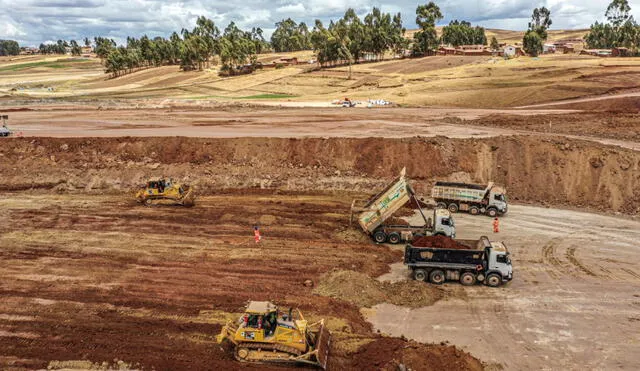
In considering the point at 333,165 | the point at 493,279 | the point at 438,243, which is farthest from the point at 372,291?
the point at 333,165

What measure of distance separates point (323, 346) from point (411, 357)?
2.94 metres

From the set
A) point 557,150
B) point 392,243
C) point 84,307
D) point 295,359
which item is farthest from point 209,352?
point 557,150

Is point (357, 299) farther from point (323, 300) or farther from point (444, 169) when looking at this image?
point (444, 169)

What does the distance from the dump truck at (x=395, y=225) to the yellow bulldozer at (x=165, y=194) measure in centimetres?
1139

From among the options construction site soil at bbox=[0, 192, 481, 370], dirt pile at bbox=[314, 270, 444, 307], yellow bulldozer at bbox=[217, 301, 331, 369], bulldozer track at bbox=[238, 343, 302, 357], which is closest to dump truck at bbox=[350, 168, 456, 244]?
construction site soil at bbox=[0, 192, 481, 370]

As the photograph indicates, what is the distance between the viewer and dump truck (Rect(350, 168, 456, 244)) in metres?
23.5

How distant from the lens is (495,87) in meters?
68.3

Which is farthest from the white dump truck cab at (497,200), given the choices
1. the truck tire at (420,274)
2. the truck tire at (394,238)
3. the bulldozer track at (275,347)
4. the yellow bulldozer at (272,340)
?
the bulldozer track at (275,347)

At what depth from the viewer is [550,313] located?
18031 millimetres

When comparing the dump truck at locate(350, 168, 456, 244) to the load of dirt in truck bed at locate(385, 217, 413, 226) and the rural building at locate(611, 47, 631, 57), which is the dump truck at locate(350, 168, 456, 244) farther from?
the rural building at locate(611, 47, 631, 57)

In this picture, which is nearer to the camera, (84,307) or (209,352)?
(209,352)

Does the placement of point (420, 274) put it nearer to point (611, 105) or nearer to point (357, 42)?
point (611, 105)

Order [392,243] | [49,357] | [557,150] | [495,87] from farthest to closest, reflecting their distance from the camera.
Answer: [495,87]
[557,150]
[392,243]
[49,357]

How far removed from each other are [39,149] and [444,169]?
34148mm
